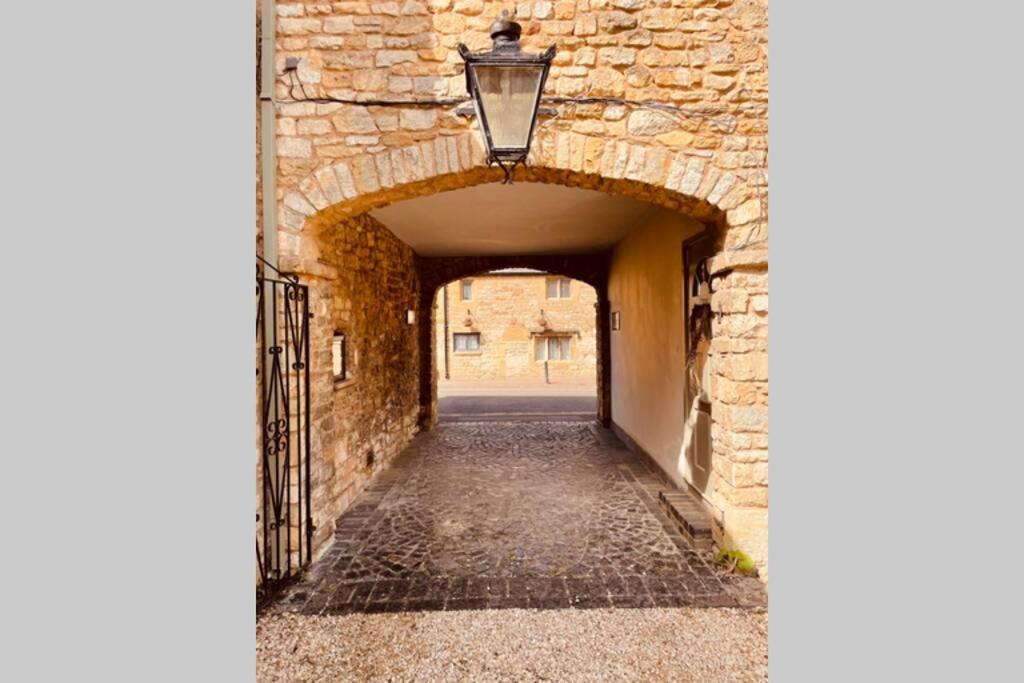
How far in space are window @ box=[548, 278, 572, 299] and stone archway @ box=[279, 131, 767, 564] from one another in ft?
47.5

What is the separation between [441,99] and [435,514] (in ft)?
10.8

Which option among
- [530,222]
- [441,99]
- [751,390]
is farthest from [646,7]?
[530,222]

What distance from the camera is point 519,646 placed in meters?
2.76

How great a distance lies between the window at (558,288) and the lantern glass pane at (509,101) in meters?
15.2

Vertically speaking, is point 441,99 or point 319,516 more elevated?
point 441,99

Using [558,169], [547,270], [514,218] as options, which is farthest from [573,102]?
[547,270]

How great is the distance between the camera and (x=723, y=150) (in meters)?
3.46

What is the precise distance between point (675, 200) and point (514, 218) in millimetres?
2780

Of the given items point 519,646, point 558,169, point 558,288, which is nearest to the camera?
point 519,646

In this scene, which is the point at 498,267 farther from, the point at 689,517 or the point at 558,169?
the point at 689,517

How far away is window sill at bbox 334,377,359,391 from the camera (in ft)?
14.9

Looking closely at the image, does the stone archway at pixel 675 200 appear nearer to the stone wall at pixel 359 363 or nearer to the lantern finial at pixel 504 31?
the stone wall at pixel 359 363

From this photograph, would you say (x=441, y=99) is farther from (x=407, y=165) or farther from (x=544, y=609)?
(x=544, y=609)

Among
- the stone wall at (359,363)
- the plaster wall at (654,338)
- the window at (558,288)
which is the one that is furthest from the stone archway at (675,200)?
the window at (558,288)
